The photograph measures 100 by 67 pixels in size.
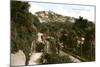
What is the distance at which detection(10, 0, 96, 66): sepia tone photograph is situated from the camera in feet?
7.11

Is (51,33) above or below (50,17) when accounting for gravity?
below

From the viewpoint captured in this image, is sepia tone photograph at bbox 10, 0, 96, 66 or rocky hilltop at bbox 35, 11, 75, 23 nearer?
sepia tone photograph at bbox 10, 0, 96, 66

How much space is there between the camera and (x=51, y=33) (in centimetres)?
232

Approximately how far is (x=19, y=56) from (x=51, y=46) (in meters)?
0.41

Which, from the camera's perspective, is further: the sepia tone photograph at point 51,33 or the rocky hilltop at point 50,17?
the rocky hilltop at point 50,17

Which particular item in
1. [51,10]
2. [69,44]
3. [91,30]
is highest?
[51,10]

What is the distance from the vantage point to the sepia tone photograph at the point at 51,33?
217 centimetres

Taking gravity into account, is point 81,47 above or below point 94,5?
below

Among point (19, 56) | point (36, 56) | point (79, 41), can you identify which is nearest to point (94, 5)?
point (79, 41)

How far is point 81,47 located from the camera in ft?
8.10
